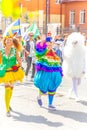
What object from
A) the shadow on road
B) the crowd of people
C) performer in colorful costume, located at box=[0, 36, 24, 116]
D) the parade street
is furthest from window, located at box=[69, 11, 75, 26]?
the shadow on road

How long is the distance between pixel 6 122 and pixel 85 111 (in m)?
1.88

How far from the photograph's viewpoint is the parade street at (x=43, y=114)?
7691 mm

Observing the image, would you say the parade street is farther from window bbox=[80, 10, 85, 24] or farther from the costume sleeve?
window bbox=[80, 10, 85, 24]

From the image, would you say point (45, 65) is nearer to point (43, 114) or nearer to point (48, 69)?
point (48, 69)

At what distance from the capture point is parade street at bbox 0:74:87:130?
7.69m

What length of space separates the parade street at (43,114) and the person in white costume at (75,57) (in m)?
0.64

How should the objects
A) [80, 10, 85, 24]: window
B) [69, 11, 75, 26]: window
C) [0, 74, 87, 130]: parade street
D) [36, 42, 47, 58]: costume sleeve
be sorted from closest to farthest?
[0, 74, 87, 130]: parade street → [36, 42, 47, 58]: costume sleeve → [80, 10, 85, 24]: window → [69, 11, 75, 26]: window

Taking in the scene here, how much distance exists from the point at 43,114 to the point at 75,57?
79.6 inches

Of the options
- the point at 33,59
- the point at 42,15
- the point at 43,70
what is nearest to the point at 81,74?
the point at 43,70

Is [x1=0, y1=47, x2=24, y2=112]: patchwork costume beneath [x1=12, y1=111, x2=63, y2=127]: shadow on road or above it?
above

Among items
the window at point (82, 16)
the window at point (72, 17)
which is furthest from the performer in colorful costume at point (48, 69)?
the window at point (72, 17)

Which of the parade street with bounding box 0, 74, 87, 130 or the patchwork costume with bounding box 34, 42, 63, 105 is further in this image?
the patchwork costume with bounding box 34, 42, 63, 105

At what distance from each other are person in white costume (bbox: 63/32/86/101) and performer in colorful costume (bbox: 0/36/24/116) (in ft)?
5.93

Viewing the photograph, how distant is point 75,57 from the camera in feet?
33.1
